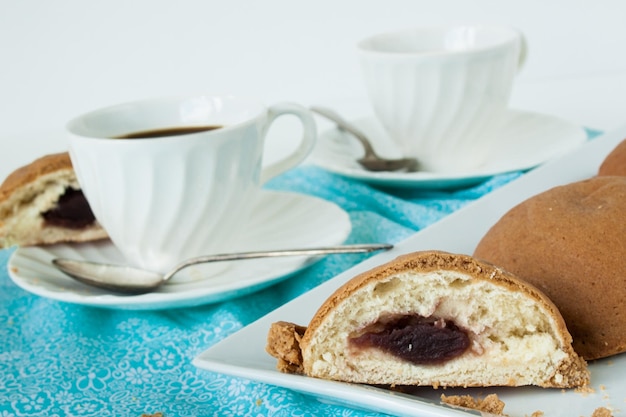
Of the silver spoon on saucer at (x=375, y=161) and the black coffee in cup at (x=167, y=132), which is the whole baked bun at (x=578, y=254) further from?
the silver spoon on saucer at (x=375, y=161)

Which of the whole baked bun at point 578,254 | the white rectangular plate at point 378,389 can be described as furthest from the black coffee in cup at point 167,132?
the whole baked bun at point 578,254

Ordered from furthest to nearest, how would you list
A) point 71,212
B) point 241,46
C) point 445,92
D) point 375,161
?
point 241,46, point 375,161, point 445,92, point 71,212

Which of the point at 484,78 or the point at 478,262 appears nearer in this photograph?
the point at 478,262

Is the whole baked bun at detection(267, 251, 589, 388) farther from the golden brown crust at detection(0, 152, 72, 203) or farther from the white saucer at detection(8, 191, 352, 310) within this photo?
the golden brown crust at detection(0, 152, 72, 203)

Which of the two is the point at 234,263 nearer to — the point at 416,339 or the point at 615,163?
the point at 416,339

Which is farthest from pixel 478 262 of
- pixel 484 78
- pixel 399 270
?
pixel 484 78

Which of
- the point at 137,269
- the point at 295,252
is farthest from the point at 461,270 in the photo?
the point at 137,269

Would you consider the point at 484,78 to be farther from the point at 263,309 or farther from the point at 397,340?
the point at 397,340
